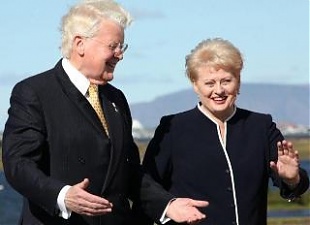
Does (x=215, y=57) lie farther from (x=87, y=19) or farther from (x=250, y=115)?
(x=87, y=19)

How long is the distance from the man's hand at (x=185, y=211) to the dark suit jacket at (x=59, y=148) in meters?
0.26

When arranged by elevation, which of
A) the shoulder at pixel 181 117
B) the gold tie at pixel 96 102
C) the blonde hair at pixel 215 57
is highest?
the blonde hair at pixel 215 57

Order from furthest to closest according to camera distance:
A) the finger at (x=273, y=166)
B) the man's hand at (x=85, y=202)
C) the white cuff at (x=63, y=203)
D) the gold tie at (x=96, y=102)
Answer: the finger at (x=273, y=166)
the gold tie at (x=96, y=102)
the white cuff at (x=63, y=203)
the man's hand at (x=85, y=202)

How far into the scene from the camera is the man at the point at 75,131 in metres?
5.14

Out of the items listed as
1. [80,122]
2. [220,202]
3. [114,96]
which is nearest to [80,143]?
[80,122]

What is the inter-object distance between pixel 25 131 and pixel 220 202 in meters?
1.50

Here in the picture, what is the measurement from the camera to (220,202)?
619cm

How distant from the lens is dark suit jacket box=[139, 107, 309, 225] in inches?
243

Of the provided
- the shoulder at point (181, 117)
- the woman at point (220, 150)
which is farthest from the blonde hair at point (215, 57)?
the shoulder at point (181, 117)

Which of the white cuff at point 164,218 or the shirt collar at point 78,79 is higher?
the shirt collar at point 78,79

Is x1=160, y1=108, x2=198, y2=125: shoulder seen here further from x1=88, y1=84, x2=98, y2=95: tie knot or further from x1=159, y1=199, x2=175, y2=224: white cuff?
x1=88, y1=84, x2=98, y2=95: tie knot

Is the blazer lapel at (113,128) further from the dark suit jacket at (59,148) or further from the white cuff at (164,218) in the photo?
the white cuff at (164,218)

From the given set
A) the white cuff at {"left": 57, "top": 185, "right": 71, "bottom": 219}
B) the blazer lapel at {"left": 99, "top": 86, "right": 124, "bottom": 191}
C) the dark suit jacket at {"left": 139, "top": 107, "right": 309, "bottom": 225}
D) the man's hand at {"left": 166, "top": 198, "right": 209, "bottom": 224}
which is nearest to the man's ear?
the blazer lapel at {"left": 99, "top": 86, "right": 124, "bottom": 191}

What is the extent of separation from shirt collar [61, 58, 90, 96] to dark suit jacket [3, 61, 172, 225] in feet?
0.07
